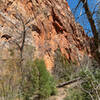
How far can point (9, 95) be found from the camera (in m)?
3.39

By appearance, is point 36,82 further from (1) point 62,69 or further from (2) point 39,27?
(2) point 39,27

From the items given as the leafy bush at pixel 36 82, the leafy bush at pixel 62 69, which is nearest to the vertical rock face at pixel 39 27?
the leafy bush at pixel 62 69

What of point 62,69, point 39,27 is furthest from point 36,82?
point 39,27

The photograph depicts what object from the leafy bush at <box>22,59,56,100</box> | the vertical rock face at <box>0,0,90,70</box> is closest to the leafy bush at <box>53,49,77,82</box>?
the vertical rock face at <box>0,0,90,70</box>

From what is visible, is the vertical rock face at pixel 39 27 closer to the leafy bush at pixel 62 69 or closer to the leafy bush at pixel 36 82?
the leafy bush at pixel 62 69

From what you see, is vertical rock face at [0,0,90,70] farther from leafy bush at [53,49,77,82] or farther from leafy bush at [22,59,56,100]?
leafy bush at [22,59,56,100]

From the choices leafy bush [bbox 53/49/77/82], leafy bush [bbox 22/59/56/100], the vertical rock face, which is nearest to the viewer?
leafy bush [bbox 22/59/56/100]

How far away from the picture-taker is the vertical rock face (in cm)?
1084

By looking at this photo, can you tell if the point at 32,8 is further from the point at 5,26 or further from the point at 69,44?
the point at 69,44

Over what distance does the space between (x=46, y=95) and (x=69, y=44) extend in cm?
1196

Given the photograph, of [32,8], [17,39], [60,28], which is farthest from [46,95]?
[60,28]

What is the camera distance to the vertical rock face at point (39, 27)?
10.8 meters

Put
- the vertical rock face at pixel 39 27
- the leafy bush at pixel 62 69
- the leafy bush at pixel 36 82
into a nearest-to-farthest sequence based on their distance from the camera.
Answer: the leafy bush at pixel 36 82 → the vertical rock face at pixel 39 27 → the leafy bush at pixel 62 69

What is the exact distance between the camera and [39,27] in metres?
14.6
